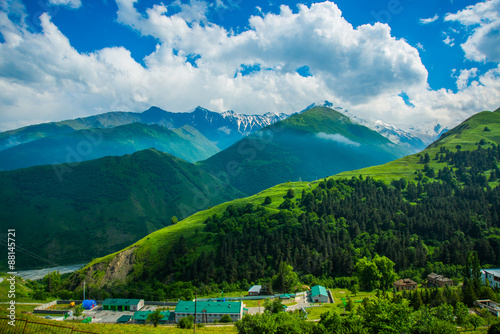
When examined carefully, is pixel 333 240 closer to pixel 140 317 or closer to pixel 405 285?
pixel 405 285

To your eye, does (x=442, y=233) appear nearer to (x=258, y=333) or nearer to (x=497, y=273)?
(x=497, y=273)

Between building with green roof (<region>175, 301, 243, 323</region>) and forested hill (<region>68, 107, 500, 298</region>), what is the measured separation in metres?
27.3

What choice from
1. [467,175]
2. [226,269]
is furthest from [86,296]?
[467,175]

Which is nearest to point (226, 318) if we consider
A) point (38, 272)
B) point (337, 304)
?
point (337, 304)

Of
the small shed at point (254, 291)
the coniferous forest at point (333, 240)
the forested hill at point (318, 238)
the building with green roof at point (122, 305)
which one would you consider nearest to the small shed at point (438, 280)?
the coniferous forest at point (333, 240)

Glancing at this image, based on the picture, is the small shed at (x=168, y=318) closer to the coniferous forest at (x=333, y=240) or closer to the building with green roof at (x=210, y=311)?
the building with green roof at (x=210, y=311)

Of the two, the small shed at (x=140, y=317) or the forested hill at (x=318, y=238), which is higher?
the forested hill at (x=318, y=238)

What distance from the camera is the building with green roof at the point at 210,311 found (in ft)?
266

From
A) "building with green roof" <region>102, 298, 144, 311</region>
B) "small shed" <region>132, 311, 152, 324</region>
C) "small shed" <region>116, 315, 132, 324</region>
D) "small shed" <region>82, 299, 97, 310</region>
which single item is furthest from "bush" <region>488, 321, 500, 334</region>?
"small shed" <region>82, 299, 97, 310</region>

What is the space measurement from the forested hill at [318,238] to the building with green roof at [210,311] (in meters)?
27.3

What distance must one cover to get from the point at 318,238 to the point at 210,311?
215 ft

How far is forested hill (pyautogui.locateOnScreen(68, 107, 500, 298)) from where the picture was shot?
120 metres

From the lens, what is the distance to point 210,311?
82.0 metres

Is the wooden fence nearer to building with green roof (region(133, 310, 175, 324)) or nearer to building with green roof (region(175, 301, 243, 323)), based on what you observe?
building with green roof (region(175, 301, 243, 323))
